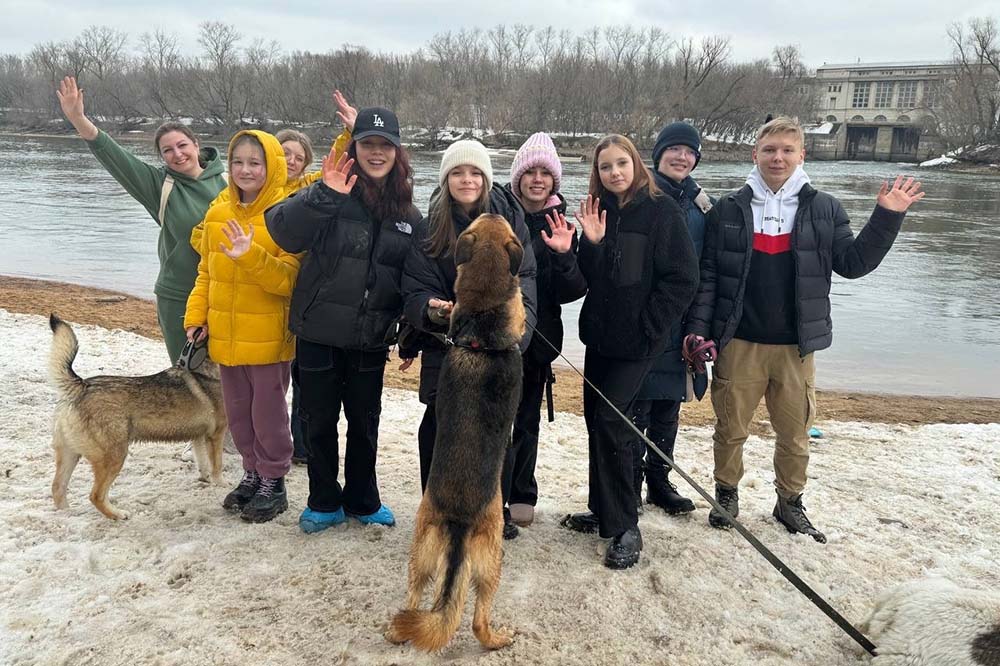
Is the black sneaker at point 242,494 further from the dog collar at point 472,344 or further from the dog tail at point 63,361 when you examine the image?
the dog collar at point 472,344

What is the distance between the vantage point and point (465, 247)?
3.11 meters

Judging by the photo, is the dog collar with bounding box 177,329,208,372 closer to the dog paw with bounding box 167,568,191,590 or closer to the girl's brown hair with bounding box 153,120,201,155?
the dog paw with bounding box 167,568,191,590

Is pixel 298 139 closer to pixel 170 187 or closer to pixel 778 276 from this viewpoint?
pixel 170 187

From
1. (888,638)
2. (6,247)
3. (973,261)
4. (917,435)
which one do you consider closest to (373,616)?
(888,638)

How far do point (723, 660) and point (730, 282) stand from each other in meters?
2.18

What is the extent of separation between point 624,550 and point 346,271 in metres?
2.32

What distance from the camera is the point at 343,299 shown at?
372 cm

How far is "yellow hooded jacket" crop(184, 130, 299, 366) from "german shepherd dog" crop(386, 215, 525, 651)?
4.32ft

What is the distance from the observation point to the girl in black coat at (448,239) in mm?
3562

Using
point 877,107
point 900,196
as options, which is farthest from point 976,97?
point 900,196

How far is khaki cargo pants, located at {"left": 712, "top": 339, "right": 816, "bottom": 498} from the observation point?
426 centimetres

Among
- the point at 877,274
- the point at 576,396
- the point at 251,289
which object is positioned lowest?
the point at 576,396

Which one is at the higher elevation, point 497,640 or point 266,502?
point 266,502

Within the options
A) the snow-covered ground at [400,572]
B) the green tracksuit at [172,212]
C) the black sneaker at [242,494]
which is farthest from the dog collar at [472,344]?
the green tracksuit at [172,212]
